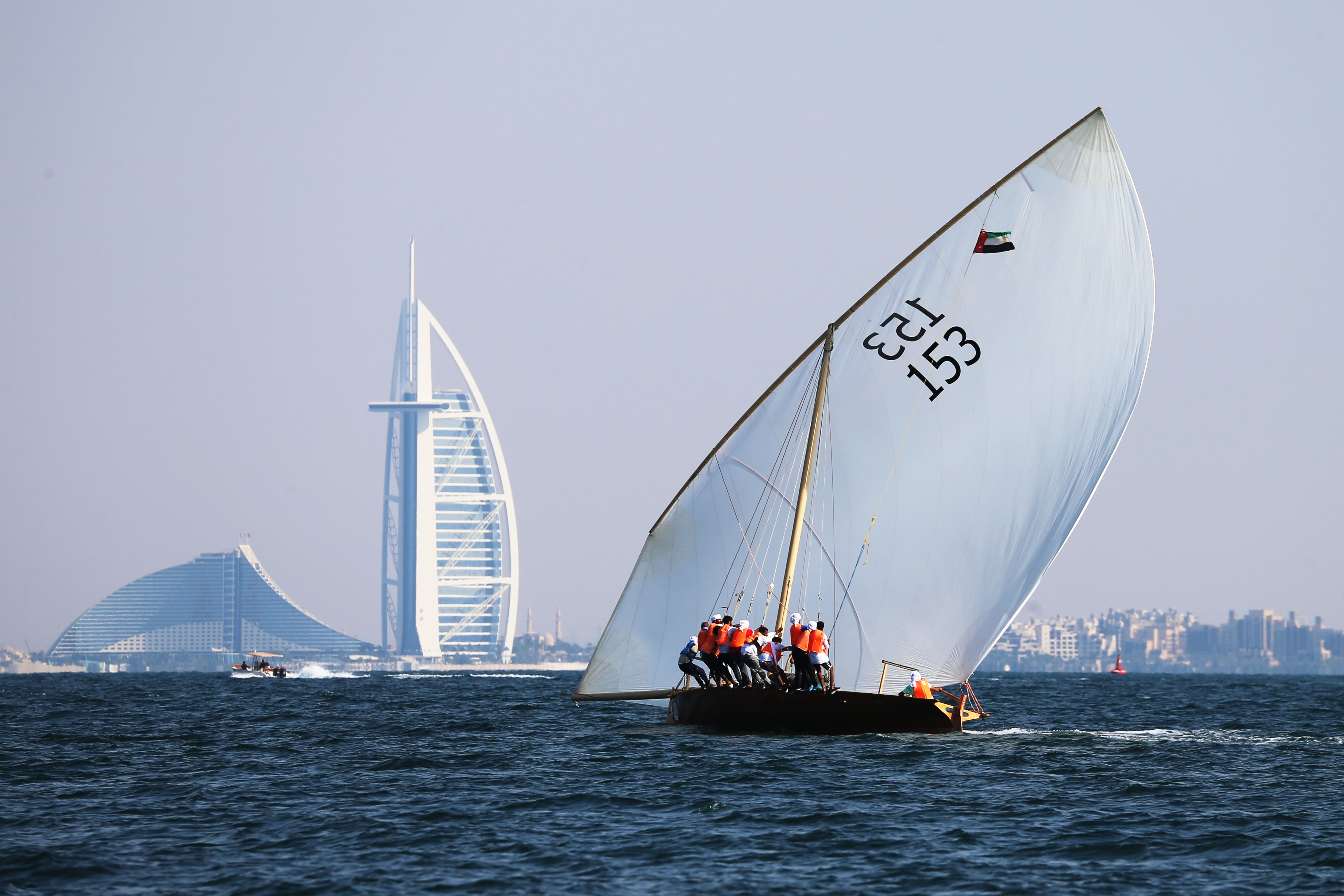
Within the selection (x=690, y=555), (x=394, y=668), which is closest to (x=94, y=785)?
(x=690, y=555)

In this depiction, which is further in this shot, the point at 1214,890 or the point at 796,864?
the point at 796,864

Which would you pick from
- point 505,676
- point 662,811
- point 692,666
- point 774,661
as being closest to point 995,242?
point 774,661

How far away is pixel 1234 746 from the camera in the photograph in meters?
30.0

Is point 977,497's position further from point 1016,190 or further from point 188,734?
point 188,734

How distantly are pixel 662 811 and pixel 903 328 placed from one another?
1144cm

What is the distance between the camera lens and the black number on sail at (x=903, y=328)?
90.2 feet

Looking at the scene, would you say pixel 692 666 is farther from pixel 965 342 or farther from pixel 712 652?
pixel 965 342

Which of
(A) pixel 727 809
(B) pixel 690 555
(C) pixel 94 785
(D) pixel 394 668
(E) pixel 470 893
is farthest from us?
(D) pixel 394 668

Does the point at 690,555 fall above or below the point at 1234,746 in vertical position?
above

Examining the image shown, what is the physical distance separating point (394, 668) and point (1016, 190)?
177834 millimetres

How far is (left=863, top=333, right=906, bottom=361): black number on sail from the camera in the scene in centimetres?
2766

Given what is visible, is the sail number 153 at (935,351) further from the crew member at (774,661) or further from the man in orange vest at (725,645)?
the man in orange vest at (725,645)

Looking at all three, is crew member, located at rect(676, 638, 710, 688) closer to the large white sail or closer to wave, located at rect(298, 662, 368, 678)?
the large white sail

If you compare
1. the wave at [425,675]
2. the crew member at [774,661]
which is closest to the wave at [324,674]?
the wave at [425,675]
